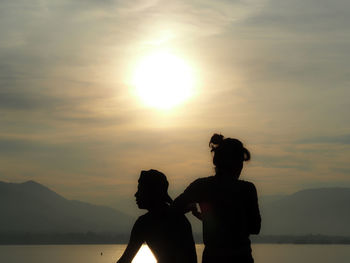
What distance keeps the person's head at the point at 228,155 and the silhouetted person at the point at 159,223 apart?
546 millimetres

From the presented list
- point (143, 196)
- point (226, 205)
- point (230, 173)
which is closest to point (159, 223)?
point (143, 196)

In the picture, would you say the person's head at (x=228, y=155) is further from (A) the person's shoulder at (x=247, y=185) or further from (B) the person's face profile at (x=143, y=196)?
(B) the person's face profile at (x=143, y=196)

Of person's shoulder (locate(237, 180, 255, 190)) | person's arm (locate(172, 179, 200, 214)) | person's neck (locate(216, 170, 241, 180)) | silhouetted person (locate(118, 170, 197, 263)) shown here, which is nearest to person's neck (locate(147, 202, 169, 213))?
silhouetted person (locate(118, 170, 197, 263))

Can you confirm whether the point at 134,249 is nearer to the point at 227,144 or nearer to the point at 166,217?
the point at 166,217

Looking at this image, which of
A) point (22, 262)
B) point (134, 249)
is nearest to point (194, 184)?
point (134, 249)

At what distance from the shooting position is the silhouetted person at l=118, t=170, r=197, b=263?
6.41 metres

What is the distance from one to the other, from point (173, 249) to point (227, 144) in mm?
1017

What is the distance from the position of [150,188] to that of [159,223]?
0.30 meters

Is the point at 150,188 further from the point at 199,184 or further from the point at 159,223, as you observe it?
the point at 199,184

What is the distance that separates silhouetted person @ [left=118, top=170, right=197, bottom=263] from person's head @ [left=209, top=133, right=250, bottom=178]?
546 millimetres

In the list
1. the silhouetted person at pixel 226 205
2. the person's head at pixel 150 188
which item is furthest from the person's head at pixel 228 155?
the person's head at pixel 150 188

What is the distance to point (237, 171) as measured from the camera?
6.75 meters

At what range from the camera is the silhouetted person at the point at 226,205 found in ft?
21.7

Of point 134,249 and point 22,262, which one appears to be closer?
point 134,249
